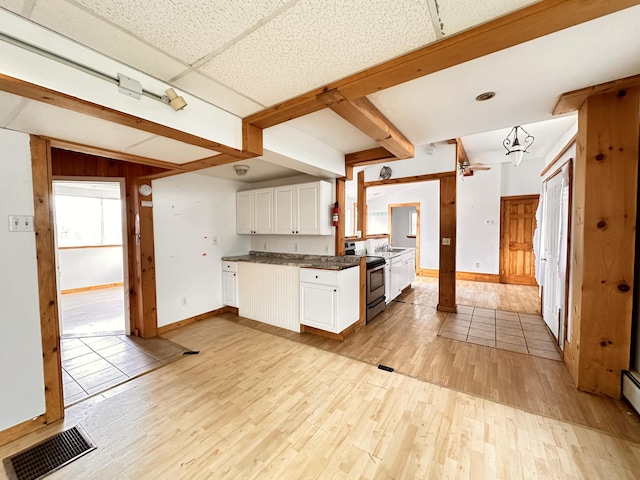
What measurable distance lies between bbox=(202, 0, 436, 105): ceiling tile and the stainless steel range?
2647 millimetres

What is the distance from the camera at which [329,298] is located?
3043 mm

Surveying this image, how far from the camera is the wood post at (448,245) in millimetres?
4039

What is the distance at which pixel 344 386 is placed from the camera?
7.15ft

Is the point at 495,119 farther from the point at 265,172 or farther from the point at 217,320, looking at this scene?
the point at 217,320

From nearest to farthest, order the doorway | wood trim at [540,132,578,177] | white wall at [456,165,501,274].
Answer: wood trim at [540,132,578,177], the doorway, white wall at [456,165,501,274]

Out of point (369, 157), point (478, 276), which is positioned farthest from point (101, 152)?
point (478, 276)

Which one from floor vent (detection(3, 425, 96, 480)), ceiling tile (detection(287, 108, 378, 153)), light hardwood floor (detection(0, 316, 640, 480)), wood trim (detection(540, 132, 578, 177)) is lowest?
floor vent (detection(3, 425, 96, 480))

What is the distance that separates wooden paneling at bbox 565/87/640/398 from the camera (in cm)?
188

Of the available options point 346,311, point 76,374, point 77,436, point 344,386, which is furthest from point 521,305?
point 76,374

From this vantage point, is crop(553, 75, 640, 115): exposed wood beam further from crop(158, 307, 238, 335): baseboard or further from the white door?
crop(158, 307, 238, 335): baseboard

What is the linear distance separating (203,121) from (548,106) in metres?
2.68

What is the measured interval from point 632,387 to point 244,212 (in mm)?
4496

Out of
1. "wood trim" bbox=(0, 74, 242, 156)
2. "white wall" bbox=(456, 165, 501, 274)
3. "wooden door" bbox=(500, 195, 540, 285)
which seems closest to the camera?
"wood trim" bbox=(0, 74, 242, 156)

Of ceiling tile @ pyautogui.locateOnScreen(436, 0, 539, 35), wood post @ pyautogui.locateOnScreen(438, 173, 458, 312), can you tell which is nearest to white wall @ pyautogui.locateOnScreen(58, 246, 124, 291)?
wood post @ pyautogui.locateOnScreen(438, 173, 458, 312)
